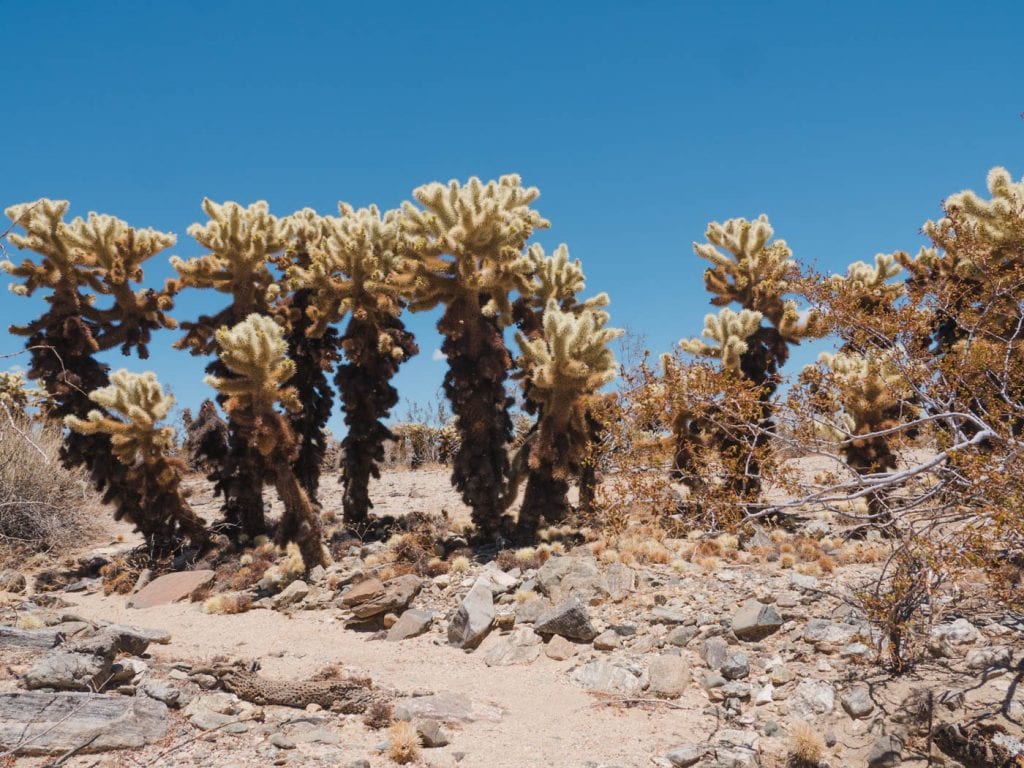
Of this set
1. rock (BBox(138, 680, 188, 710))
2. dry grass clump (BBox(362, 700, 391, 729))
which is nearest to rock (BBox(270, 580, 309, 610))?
rock (BBox(138, 680, 188, 710))

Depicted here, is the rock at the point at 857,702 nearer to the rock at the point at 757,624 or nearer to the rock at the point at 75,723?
the rock at the point at 757,624

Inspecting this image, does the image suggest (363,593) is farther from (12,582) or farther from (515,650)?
(12,582)

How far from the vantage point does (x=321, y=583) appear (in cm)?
1042

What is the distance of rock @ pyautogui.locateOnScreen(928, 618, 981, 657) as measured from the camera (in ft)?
20.0

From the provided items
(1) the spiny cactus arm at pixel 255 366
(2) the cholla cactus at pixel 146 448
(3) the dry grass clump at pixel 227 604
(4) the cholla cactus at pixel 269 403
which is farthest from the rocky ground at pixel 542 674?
(1) the spiny cactus arm at pixel 255 366

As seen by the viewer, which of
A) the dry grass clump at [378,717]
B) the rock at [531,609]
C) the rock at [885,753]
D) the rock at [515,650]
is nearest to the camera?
the rock at [885,753]

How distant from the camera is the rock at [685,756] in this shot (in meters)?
5.14

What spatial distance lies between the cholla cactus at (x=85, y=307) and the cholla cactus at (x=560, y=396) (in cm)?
751

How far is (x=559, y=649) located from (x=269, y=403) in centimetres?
578

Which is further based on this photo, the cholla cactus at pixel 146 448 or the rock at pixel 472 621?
the cholla cactus at pixel 146 448

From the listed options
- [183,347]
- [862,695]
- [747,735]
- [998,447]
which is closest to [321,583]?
[183,347]

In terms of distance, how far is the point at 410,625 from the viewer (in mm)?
8586

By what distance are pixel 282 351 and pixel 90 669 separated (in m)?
5.45

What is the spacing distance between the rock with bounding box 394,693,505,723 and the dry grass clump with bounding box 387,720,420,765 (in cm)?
44
